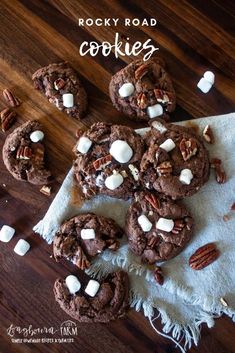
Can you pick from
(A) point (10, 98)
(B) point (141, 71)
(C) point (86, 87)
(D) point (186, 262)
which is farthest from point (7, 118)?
(D) point (186, 262)

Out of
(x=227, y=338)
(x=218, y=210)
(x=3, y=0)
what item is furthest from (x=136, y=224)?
(x=3, y=0)

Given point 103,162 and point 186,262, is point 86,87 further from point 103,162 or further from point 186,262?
point 186,262

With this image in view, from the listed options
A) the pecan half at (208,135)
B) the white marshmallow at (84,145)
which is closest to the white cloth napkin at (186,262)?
the pecan half at (208,135)

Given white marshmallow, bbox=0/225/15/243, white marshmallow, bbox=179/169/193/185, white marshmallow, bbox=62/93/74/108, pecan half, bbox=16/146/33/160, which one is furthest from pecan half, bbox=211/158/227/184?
white marshmallow, bbox=0/225/15/243

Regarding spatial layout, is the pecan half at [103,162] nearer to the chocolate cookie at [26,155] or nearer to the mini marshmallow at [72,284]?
the chocolate cookie at [26,155]

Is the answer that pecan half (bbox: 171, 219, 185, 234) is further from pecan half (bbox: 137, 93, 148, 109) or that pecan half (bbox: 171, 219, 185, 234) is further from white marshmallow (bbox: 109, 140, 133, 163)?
pecan half (bbox: 137, 93, 148, 109)

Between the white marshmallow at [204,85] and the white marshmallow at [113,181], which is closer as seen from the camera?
the white marshmallow at [113,181]

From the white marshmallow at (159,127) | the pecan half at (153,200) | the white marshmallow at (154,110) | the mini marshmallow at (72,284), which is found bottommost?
the mini marshmallow at (72,284)
